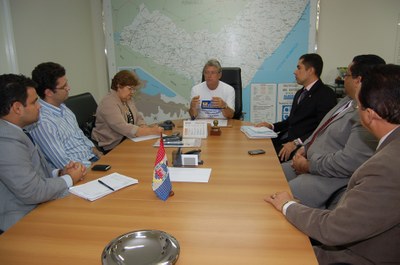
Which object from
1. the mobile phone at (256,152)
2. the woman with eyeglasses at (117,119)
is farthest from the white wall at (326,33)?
the mobile phone at (256,152)

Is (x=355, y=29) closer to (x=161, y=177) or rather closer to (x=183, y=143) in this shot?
(x=183, y=143)

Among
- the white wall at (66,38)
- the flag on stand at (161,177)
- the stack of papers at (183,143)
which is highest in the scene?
the white wall at (66,38)

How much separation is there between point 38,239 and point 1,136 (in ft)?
1.79

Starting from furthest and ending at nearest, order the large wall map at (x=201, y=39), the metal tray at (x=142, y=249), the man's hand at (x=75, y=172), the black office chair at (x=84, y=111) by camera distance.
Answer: the large wall map at (x=201, y=39) < the black office chair at (x=84, y=111) < the man's hand at (x=75, y=172) < the metal tray at (x=142, y=249)

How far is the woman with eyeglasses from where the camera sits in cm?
278

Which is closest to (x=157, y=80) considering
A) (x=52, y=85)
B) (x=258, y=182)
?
(x=52, y=85)

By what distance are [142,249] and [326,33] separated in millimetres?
3899

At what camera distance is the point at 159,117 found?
4.62m

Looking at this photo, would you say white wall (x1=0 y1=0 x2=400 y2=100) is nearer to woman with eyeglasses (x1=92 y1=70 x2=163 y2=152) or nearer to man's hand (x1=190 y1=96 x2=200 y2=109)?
woman with eyeglasses (x1=92 y1=70 x2=163 y2=152)

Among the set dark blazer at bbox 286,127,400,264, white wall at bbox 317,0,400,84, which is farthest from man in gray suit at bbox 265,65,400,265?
white wall at bbox 317,0,400,84

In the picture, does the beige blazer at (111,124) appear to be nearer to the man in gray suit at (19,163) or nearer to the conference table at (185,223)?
the conference table at (185,223)

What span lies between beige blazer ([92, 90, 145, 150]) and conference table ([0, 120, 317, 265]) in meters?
0.91

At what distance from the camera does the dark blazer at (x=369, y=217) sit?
1.03 meters

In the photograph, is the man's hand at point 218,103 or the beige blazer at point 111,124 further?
the man's hand at point 218,103
